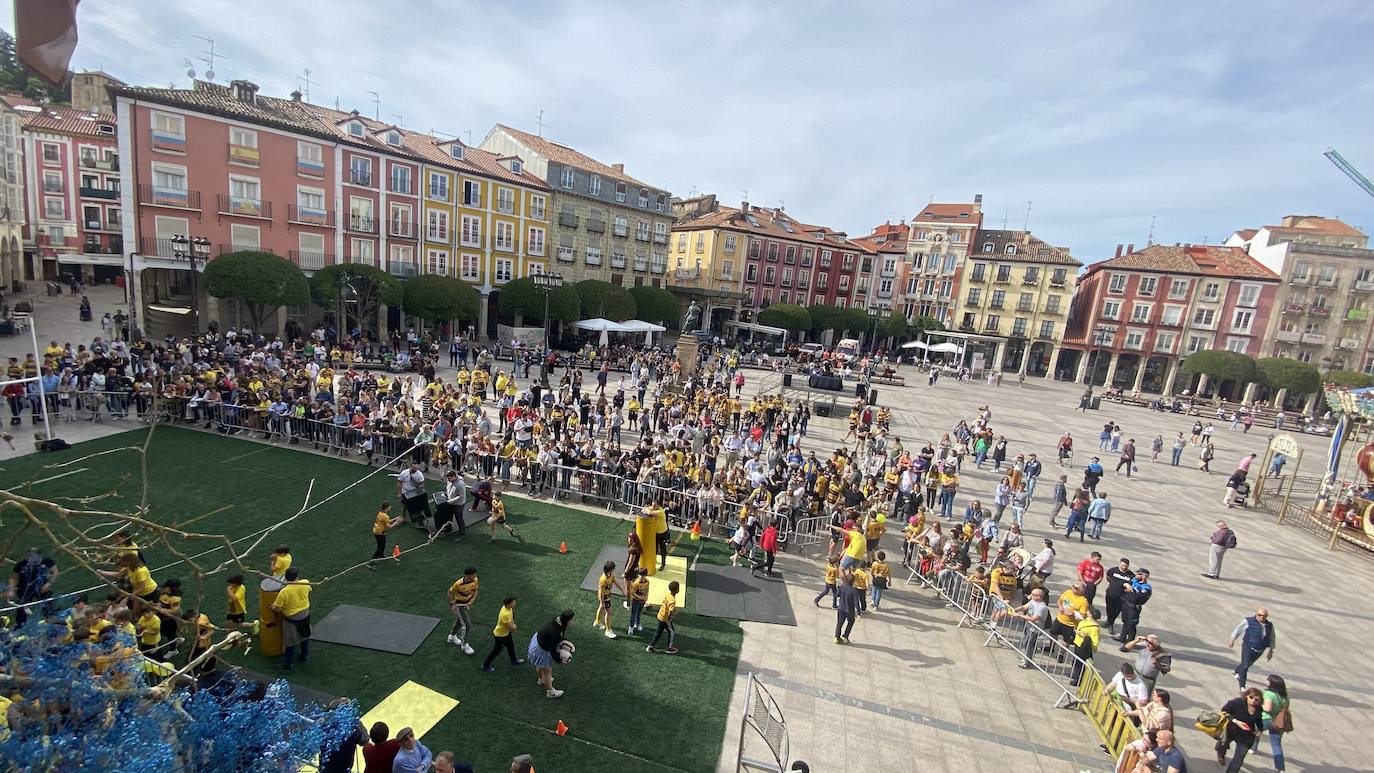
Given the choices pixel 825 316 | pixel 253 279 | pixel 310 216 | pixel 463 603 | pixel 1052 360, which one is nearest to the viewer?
pixel 463 603

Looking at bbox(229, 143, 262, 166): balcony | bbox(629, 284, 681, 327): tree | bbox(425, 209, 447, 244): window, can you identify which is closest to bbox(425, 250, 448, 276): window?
bbox(425, 209, 447, 244): window

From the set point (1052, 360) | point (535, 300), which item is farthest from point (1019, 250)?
point (535, 300)

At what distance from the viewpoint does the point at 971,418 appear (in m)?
31.4

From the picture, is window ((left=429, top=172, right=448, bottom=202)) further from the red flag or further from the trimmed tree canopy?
the trimmed tree canopy

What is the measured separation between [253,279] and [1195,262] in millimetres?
69522

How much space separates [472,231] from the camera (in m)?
41.6

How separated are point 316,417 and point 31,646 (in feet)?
51.8

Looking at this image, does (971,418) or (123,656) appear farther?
(971,418)

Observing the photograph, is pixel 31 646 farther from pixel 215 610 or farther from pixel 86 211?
pixel 86 211

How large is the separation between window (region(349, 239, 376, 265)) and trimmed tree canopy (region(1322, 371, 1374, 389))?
217ft

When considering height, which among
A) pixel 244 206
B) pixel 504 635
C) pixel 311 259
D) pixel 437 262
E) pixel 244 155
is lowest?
pixel 504 635

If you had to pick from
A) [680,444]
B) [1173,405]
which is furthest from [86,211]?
[1173,405]

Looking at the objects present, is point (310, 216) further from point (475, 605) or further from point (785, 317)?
point (785, 317)

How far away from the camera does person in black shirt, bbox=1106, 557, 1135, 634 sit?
10.9 meters
